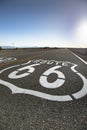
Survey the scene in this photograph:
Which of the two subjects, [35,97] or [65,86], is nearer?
[35,97]

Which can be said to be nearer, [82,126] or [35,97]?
[82,126]

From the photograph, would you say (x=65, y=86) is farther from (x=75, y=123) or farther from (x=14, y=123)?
(x=14, y=123)

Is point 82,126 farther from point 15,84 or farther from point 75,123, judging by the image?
point 15,84

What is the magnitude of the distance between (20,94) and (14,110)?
870mm

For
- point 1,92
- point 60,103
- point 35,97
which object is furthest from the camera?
point 1,92

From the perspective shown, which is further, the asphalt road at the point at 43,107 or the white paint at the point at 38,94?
the white paint at the point at 38,94

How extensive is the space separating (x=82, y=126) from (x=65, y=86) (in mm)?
2179

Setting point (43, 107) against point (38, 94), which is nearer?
point (43, 107)

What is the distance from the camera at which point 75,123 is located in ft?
8.27

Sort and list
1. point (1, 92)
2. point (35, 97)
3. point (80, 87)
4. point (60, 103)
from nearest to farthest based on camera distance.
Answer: point (60, 103)
point (35, 97)
point (1, 92)
point (80, 87)

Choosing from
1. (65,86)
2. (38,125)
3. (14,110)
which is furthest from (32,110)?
(65,86)

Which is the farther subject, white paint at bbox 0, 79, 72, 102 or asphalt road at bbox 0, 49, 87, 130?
white paint at bbox 0, 79, 72, 102

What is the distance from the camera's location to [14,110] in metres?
2.97

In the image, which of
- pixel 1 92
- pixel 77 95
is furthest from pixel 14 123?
pixel 77 95
